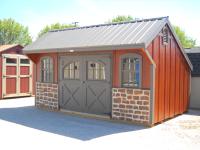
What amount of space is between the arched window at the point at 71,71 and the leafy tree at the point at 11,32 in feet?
142

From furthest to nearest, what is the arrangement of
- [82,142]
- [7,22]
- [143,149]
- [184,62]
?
[7,22]
[184,62]
[82,142]
[143,149]

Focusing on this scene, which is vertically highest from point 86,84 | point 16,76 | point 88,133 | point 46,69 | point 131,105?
point 46,69

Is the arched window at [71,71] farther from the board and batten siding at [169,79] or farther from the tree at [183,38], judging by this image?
the tree at [183,38]

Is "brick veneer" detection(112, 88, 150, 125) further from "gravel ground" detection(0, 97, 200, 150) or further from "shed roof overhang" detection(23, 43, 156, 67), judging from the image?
"shed roof overhang" detection(23, 43, 156, 67)

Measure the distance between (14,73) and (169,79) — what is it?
8.77m

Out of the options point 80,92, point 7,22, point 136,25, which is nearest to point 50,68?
point 80,92

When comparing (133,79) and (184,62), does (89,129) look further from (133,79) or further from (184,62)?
(184,62)

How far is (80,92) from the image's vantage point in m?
11.1

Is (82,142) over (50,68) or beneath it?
beneath

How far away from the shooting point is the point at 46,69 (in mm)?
12570

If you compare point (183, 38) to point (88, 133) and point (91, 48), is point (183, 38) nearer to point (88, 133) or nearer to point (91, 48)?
point (91, 48)

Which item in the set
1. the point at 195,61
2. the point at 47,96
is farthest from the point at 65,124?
the point at 195,61

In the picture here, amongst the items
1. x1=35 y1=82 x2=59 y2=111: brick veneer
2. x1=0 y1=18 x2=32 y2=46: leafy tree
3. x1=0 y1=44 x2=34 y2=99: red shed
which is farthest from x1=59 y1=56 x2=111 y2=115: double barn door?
x1=0 y1=18 x2=32 y2=46: leafy tree

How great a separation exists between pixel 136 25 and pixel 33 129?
15.9ft
